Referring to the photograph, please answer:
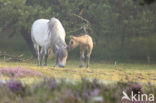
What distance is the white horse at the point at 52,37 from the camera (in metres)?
20.4

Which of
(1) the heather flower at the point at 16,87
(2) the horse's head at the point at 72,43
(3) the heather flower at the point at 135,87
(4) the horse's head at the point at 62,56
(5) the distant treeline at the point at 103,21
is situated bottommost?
(3) the heather flower at the point at 135,87

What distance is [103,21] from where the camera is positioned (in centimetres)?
3052

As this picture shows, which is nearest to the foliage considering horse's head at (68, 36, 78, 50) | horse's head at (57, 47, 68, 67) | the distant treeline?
horse's head at (57, 47, 68, 67)

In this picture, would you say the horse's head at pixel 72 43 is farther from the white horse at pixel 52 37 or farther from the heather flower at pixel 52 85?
the heather flower at pixel 52 85

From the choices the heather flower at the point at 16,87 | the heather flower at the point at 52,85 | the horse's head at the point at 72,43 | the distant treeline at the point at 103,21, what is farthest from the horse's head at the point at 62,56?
the heather flower at the point at 52,85

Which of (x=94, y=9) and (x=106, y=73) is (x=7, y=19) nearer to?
(x=94, y=9)

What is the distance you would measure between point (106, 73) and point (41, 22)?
276 inches

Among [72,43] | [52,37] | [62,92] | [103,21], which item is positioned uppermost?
[103,21]

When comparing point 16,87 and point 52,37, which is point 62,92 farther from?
point 52,37

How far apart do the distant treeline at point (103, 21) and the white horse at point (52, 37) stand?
5.08 metres

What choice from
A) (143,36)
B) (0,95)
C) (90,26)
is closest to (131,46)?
(143,36)

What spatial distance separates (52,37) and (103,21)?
32.0 feet

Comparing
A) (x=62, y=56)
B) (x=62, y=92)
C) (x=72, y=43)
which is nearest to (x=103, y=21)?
(x=72, y=43)

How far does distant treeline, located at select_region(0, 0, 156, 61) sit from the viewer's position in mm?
29250
